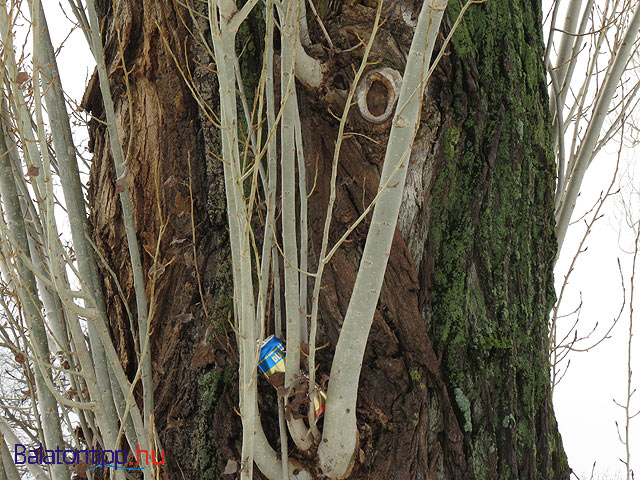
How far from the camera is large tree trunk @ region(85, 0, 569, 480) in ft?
4.41

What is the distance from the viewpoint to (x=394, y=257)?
4.48 feet

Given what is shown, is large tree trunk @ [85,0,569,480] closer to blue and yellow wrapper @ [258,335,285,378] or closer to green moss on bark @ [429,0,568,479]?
green moss on bark @ [429,0,568,479]

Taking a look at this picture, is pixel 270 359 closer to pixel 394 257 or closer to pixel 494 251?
pixel 394 257

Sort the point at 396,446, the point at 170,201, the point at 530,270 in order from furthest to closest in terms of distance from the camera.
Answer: the point at 530,270 → the point at 170,201 → the point at 396,446

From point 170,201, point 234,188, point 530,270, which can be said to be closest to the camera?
point 234,188

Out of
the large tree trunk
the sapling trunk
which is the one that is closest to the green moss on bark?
the large tree trunk

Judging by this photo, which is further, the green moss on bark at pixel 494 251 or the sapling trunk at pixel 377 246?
the green moss on bark at pixel 494 251

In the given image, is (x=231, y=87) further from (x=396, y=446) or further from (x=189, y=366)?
(x=396, y=446)

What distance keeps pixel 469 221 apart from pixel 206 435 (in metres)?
0.82

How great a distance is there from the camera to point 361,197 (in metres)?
1.37

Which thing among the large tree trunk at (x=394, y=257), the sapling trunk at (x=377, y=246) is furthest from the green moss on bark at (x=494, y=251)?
the sapling trunk at (x=377, y=246)

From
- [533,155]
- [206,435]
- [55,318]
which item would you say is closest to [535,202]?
[533,155]

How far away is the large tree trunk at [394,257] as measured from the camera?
134 centimetres

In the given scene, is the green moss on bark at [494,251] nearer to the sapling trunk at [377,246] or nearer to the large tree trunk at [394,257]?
the large tree trunk at [394,257]
